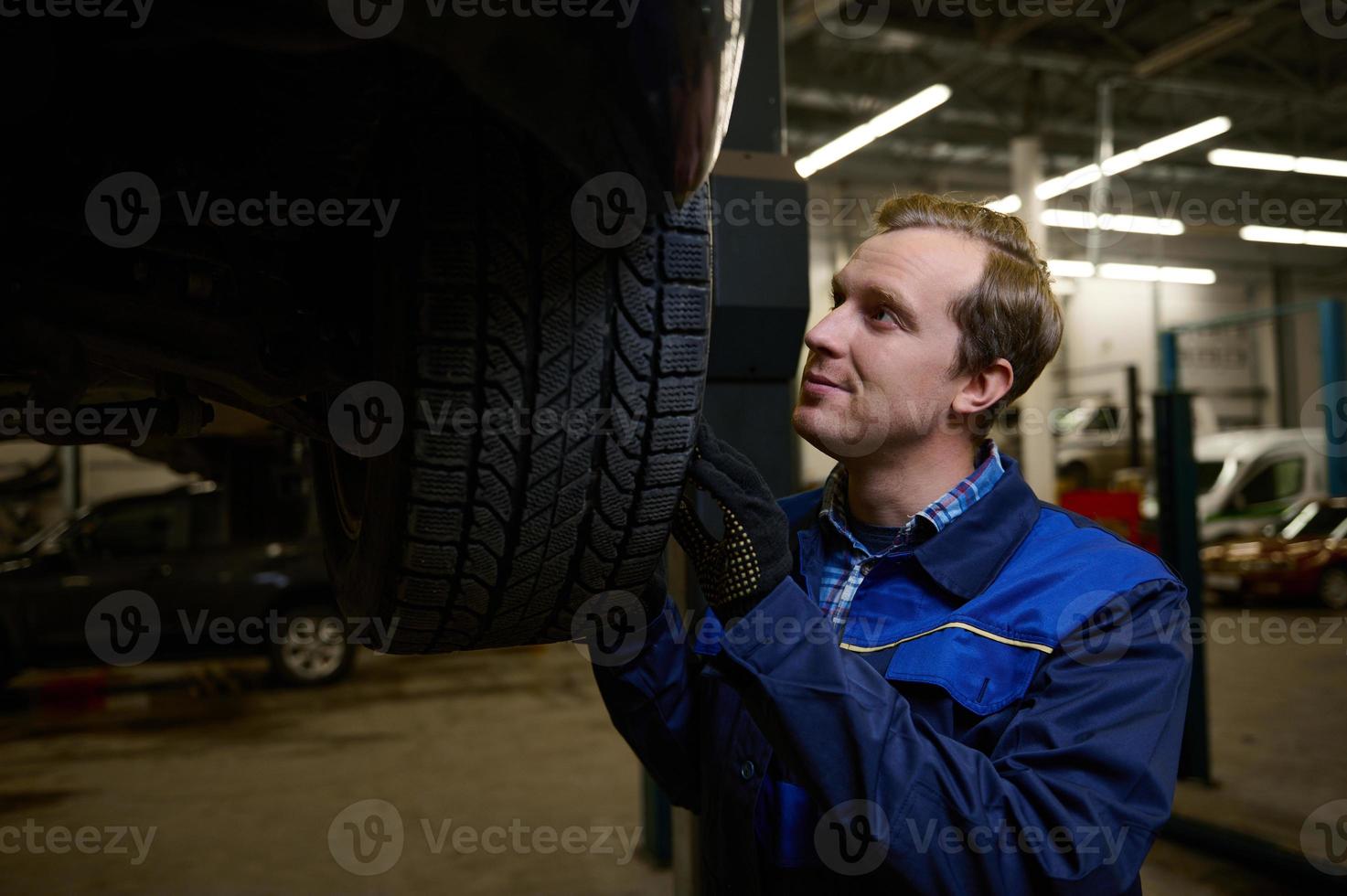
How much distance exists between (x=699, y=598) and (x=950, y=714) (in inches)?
35.6

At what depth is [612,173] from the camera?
72 centimetres

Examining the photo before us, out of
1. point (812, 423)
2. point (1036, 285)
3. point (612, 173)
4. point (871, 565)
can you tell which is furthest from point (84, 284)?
point (1036, 285)

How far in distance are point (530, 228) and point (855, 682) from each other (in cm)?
50

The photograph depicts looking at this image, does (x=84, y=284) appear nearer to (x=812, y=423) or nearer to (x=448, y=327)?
(x=448, y=327)

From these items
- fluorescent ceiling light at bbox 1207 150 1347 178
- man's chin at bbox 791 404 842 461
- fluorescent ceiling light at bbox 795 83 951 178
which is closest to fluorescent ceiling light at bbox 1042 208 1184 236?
fluorescent ceiling light at bbox 1207 150 1347 178

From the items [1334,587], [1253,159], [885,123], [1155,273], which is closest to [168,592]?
[885,123]

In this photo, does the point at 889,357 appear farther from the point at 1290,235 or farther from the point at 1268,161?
the point at 1290,235

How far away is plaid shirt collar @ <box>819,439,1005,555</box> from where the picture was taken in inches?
44.2

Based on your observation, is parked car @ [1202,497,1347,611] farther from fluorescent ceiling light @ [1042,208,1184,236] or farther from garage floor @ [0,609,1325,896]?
fluorescent ceiling light @ [1042,208,1184,236]

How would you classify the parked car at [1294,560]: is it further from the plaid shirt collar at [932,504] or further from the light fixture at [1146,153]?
the plaid shirt collar at [932,504]

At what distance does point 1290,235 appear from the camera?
39.7 ft

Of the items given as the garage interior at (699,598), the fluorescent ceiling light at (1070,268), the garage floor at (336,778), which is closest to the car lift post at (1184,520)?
the garage interior at (699,598)

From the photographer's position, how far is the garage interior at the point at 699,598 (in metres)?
1.85

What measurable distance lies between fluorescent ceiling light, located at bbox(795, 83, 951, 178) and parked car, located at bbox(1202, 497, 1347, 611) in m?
4.03
